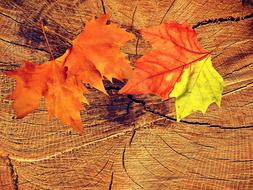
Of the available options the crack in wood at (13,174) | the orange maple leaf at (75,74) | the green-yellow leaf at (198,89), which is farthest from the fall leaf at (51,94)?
the green-yellow leaf at (198,89)

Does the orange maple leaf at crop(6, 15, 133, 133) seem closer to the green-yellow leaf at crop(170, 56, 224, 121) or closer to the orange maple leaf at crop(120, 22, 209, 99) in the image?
the orange maple leaf at crop(120, 22, 209, 99)

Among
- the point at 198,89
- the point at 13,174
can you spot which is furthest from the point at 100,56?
the point at 13,174

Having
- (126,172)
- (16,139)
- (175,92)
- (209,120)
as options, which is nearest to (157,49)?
(175,92)

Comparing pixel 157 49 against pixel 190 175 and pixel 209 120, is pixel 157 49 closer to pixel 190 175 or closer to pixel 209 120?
pixel 209 120

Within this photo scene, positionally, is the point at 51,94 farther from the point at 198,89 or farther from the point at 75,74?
the point at 198,89

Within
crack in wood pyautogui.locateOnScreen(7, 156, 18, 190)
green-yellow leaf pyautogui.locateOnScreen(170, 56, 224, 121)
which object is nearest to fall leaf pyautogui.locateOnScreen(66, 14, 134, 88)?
green-yellow leaf pyautogui.locateOnScreen(170, 56, 224, 121)

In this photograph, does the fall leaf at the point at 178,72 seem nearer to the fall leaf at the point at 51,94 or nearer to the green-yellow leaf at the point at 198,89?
the green-yellow leaf at the point at 198,89
